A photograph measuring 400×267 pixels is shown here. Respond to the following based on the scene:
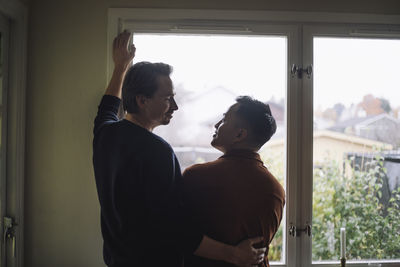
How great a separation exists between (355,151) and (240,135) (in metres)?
0.91

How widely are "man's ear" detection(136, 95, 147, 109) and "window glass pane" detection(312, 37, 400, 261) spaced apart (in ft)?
3.47

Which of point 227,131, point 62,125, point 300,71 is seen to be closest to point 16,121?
point 62,125

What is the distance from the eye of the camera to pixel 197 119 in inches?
72.2

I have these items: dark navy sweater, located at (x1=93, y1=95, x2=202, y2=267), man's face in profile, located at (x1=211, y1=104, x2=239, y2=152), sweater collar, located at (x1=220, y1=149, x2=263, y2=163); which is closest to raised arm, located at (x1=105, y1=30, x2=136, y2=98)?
dark navy sweater, located at (x1=93, y1=95, x2=202, y2=267)

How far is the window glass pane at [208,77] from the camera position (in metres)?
1.82

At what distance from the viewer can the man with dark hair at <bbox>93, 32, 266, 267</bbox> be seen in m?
1.12

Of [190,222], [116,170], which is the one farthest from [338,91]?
[116,170]

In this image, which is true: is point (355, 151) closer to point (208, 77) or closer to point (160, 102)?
point (208, 77)

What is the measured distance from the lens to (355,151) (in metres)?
1.87

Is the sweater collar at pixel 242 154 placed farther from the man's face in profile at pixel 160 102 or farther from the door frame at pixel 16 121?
the door frame at pixel 16 121

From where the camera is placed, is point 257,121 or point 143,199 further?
point 257,121

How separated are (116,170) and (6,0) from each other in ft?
3.62

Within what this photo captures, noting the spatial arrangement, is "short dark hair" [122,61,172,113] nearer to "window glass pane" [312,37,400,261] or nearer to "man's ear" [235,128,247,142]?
"man's ear" [235,128,247,142]

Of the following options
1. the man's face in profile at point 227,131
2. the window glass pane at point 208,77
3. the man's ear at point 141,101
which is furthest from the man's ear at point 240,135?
the window glass pane at point 208,77
